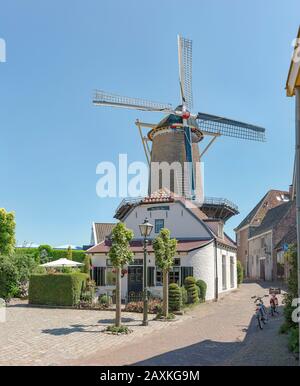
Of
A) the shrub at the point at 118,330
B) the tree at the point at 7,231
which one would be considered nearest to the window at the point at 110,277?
the tree at the point at 7,231

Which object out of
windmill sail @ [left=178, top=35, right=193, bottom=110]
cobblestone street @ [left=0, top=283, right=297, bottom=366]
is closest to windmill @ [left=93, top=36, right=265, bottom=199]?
windmill sail @ [left=178, top=35, right=193, bottom=110]

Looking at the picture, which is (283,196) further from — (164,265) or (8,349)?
(8,349)

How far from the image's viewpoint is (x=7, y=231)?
3061 centimetres

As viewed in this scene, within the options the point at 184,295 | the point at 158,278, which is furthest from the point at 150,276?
the point at 184,295

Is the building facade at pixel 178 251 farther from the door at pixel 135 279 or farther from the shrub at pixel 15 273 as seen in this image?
the shrub at pixel 15 273

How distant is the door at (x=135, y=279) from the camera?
25.1m

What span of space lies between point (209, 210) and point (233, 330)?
19.4 metres

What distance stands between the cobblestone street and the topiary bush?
3.13m

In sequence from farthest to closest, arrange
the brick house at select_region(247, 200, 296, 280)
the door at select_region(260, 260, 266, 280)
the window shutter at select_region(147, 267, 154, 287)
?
the door at select_region(260, 260, 266, 280), the brick house at select_region(247, 200, 296, 280), the window shutter at select_region(147, 267, 154, 287)

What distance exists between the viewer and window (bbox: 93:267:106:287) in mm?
26312

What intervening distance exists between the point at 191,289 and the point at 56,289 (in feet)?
24.1

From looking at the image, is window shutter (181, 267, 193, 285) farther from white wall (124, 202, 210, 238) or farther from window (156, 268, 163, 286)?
white wall (124, 202, 210, 238)

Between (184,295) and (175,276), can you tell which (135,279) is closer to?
(175,276)
